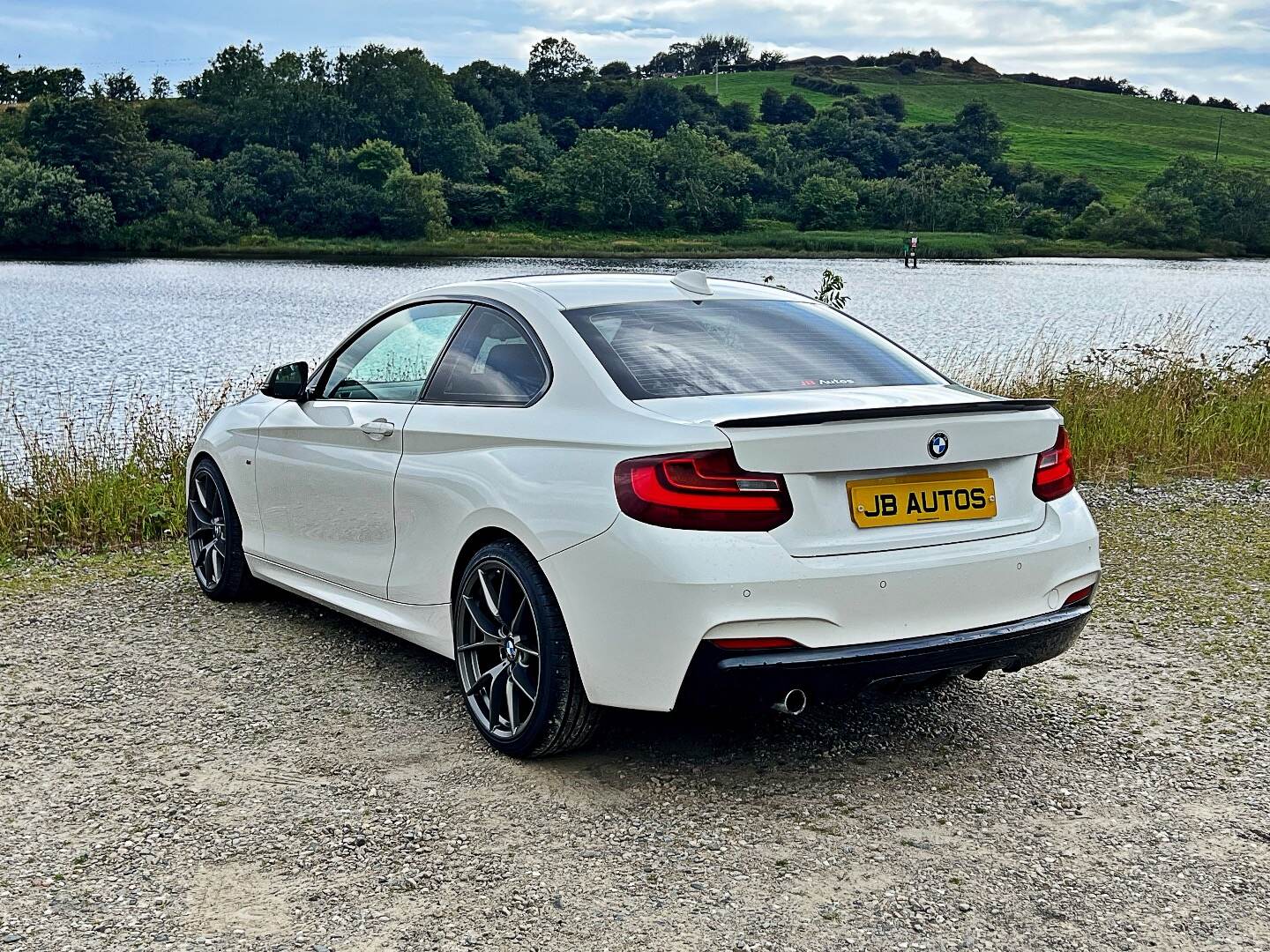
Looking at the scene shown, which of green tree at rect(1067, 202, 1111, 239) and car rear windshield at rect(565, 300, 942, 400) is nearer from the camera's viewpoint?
car rear windshield at rect(565, 300, 942, 400)

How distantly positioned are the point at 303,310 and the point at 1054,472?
3740 centimetres

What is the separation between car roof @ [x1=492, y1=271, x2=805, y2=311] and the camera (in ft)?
14.8

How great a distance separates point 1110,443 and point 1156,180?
112m

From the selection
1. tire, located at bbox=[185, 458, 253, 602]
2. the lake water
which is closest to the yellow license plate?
tire, located at bbox=[185, 458, 253, 602]

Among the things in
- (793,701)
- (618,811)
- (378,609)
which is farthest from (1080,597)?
(378,609)

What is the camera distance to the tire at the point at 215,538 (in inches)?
241

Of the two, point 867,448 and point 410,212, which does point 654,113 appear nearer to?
point 410,212

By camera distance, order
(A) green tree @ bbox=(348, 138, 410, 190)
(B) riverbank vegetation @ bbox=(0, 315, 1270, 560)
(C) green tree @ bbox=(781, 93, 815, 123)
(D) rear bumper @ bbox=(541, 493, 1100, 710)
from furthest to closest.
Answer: (C) green tree @ bbox=(781, 93, 815, 123) → (A) green tree @ bbox=(348, 138, 410, 190) → (B) riverbank vegetation @ bbox=(0, 315, 1270, 560) → (D) rear bumper @ bbox=(541, 493, 1100, 710)

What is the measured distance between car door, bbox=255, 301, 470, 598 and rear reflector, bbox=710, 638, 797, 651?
1.63 metres

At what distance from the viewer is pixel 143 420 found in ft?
33.7

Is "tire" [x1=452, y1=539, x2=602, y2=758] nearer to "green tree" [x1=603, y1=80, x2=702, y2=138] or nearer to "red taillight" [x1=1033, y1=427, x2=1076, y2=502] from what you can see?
"red taillight" [x1=1033, y1=427, x2=1076, y2=502]

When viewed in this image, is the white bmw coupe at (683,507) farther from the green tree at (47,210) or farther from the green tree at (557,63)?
the green tree at (557,63)

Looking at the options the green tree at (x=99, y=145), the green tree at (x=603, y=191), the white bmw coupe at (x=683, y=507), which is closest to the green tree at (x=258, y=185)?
the green tree at (x=99, y=145)

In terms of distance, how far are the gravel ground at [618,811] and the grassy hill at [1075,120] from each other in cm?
12107
